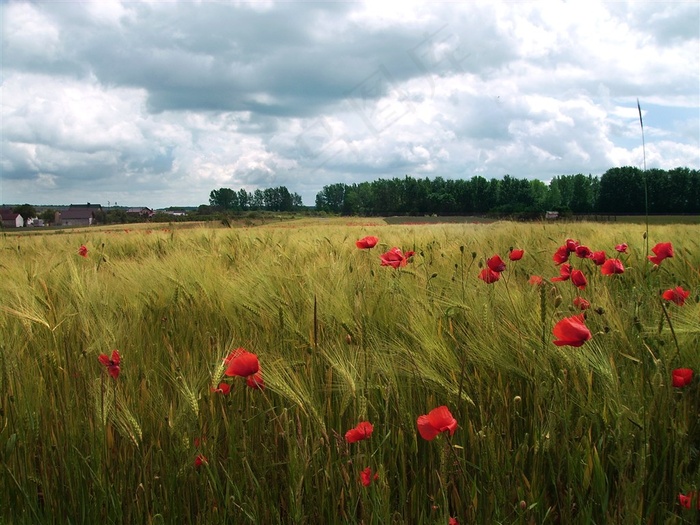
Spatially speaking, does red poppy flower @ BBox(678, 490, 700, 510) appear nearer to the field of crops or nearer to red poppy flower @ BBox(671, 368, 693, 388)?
the field of crops

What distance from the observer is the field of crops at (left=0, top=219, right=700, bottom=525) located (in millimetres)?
1000

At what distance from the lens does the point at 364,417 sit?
1.10 m

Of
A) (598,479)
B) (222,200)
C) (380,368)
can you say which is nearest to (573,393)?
(598,479)

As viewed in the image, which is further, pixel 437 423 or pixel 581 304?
pixel 581 304

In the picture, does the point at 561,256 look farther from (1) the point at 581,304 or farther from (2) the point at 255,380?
(2) the point at 255,380

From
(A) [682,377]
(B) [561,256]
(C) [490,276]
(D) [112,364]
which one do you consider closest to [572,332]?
(A) [682,377]

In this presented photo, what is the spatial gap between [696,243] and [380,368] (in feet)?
10.2

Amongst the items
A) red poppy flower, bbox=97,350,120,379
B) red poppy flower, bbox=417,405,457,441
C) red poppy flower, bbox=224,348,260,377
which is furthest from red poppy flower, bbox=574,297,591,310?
red poppy flower, bbox=97,350,120,379

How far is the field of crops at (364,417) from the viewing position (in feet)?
3.28

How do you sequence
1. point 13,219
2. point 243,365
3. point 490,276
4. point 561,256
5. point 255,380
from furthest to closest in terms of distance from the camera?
point 13,219 → point 561,256 → point 490,276 → point 255,380 → point 243,365

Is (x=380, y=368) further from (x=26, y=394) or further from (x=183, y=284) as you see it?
(x=183, y=284)

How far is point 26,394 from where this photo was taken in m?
1.27

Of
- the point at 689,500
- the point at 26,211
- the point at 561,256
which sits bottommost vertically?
the point at 689,500

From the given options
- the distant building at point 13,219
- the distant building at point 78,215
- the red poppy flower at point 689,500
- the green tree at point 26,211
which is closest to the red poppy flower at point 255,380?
the red poppy flower at point 689,500
